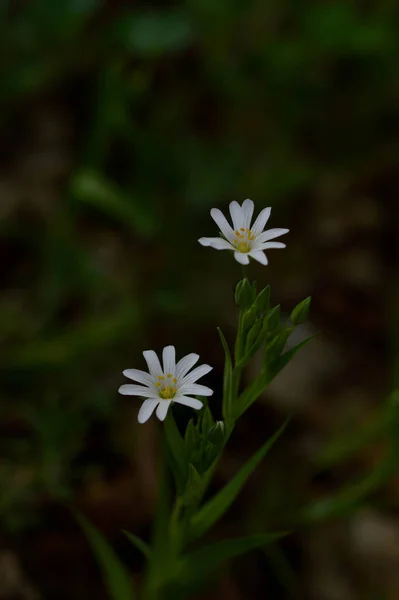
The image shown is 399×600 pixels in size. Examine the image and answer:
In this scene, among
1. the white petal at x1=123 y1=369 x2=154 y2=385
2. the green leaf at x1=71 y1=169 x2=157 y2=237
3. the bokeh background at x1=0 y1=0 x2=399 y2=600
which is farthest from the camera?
the green leaf at x1=71 y1=169 x2=157 y2=237

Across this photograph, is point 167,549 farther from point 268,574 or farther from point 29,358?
point 29,358

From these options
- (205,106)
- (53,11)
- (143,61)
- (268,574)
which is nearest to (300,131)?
(205,106)

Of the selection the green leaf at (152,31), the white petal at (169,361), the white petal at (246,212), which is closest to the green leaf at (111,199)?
the green leaf at (152,31)

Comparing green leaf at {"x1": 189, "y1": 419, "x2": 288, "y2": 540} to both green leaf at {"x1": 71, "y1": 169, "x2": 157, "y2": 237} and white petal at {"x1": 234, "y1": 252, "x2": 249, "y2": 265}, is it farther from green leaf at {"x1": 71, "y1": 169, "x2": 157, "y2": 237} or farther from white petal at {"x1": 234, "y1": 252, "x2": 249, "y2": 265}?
green leaf at {"x1": 71, "y1": 169, "x2": 157, "y2": 237}

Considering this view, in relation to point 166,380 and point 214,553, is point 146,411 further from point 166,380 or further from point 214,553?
point 214,553

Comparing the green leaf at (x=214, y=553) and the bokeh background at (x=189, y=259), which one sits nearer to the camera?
the green leaf at (x=214, y=553)

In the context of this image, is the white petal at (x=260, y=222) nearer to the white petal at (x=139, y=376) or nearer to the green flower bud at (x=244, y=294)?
the green flower bud at (x=244, y=294)

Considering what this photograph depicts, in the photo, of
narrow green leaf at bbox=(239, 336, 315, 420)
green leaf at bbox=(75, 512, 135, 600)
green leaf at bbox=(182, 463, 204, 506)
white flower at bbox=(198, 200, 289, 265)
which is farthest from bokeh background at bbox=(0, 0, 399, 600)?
white flower at bbox=(198, 200, 289, 265)

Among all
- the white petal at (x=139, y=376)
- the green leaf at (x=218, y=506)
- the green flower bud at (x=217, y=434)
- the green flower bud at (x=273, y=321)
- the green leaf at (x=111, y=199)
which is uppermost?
the green leaf at (x=111, y=199)
